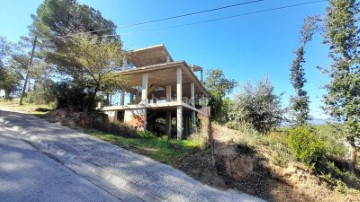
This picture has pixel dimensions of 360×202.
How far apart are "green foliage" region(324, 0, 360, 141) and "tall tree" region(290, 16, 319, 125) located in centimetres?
588

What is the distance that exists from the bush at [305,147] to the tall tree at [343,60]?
5.39 m

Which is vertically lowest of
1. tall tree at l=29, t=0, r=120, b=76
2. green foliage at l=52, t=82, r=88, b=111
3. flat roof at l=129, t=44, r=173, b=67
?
green foliage at l=52, t=82, r=88, b=111

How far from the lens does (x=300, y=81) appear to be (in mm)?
19422

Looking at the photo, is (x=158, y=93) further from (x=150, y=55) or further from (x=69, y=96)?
(x=69, y=96)

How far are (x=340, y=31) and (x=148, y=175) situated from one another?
12.8m

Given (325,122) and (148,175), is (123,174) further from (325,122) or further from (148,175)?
(325,122)

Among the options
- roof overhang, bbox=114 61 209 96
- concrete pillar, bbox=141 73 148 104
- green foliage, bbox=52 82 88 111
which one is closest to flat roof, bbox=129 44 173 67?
roof overhang, bbox=114 61 209 96

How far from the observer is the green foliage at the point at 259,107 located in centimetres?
1262

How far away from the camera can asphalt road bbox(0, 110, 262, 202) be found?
3.85 m

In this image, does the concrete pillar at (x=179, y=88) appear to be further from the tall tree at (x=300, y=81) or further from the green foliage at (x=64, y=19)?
the green foliage at (x=64, y=19)

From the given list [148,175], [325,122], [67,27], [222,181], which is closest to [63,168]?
[148,175]

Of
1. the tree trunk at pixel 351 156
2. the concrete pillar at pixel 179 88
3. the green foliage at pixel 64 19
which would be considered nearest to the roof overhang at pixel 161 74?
the concrete pillar at pixel 179 88

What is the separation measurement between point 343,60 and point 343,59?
0.28 feet

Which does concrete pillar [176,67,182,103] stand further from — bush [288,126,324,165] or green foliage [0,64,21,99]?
green foliage [0,64,21,99]
